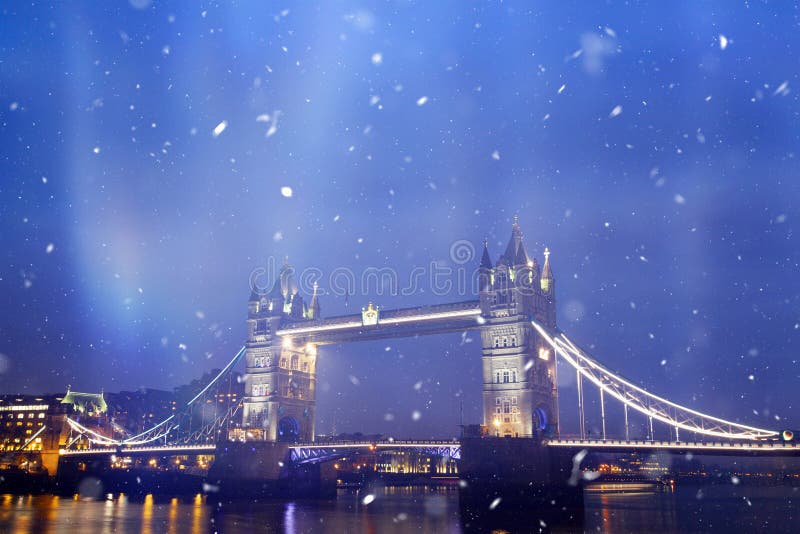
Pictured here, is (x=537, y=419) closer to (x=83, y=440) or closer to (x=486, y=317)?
(x=486, y=317)

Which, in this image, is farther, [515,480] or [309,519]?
[515,480]

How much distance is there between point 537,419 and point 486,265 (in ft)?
54.7

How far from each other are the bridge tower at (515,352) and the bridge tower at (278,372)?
1150 inches

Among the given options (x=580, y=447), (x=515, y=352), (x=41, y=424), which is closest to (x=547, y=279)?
(x=515, y=352)

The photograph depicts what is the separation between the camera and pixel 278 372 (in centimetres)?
8912

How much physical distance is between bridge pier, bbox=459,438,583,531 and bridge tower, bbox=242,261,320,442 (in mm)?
31612

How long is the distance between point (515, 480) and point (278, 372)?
123 ft

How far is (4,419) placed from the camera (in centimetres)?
13150

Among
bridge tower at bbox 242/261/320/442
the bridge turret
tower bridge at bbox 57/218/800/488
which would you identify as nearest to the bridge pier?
tower bridge at bbox 57/218/800/488

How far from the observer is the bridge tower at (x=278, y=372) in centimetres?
8856

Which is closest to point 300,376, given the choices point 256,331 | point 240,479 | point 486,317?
point 256,331

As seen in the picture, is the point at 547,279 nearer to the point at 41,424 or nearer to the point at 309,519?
the point at 309,519

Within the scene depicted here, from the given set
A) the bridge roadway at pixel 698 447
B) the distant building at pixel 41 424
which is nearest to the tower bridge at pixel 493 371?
the bridge roadway at pixel 698 447

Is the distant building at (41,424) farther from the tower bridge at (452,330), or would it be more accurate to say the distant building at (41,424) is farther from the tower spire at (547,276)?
the tower spire at (547,276)
